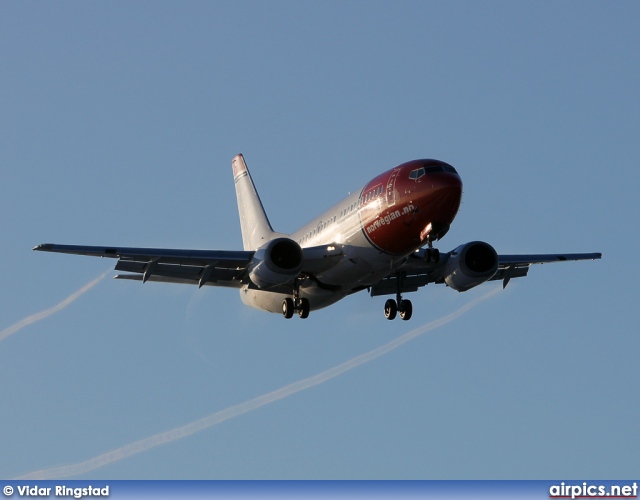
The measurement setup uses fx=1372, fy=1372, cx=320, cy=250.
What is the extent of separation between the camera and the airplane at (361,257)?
57.8 metres

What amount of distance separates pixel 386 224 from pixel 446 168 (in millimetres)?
3471

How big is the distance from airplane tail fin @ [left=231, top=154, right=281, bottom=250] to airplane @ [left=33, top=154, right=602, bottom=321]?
23.4ft

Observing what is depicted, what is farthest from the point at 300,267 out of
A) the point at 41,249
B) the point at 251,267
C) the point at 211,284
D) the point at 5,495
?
the point at 5,495

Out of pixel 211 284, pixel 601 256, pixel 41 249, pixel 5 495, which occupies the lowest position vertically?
pixel 5 495

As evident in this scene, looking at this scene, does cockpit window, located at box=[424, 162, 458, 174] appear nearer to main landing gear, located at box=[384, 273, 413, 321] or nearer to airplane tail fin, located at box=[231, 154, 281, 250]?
main landing gear, located at box=[384, 273, 413, 321]

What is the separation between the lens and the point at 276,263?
60906 mm

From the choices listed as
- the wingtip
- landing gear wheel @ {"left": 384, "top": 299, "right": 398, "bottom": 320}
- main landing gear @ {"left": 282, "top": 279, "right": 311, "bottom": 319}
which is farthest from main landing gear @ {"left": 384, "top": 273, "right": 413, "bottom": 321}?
the wingtip

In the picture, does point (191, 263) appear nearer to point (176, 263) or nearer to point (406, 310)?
point (176, 263)

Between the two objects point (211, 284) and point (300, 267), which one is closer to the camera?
point (300, 267)

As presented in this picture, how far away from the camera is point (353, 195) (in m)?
61.4

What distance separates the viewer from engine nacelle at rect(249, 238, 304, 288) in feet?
198

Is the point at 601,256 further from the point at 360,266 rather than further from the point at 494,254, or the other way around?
the point at 360,266

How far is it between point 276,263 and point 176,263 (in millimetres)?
4786

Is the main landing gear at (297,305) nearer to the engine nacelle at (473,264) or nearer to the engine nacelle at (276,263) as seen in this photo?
the engine nacelle at (276,263)
